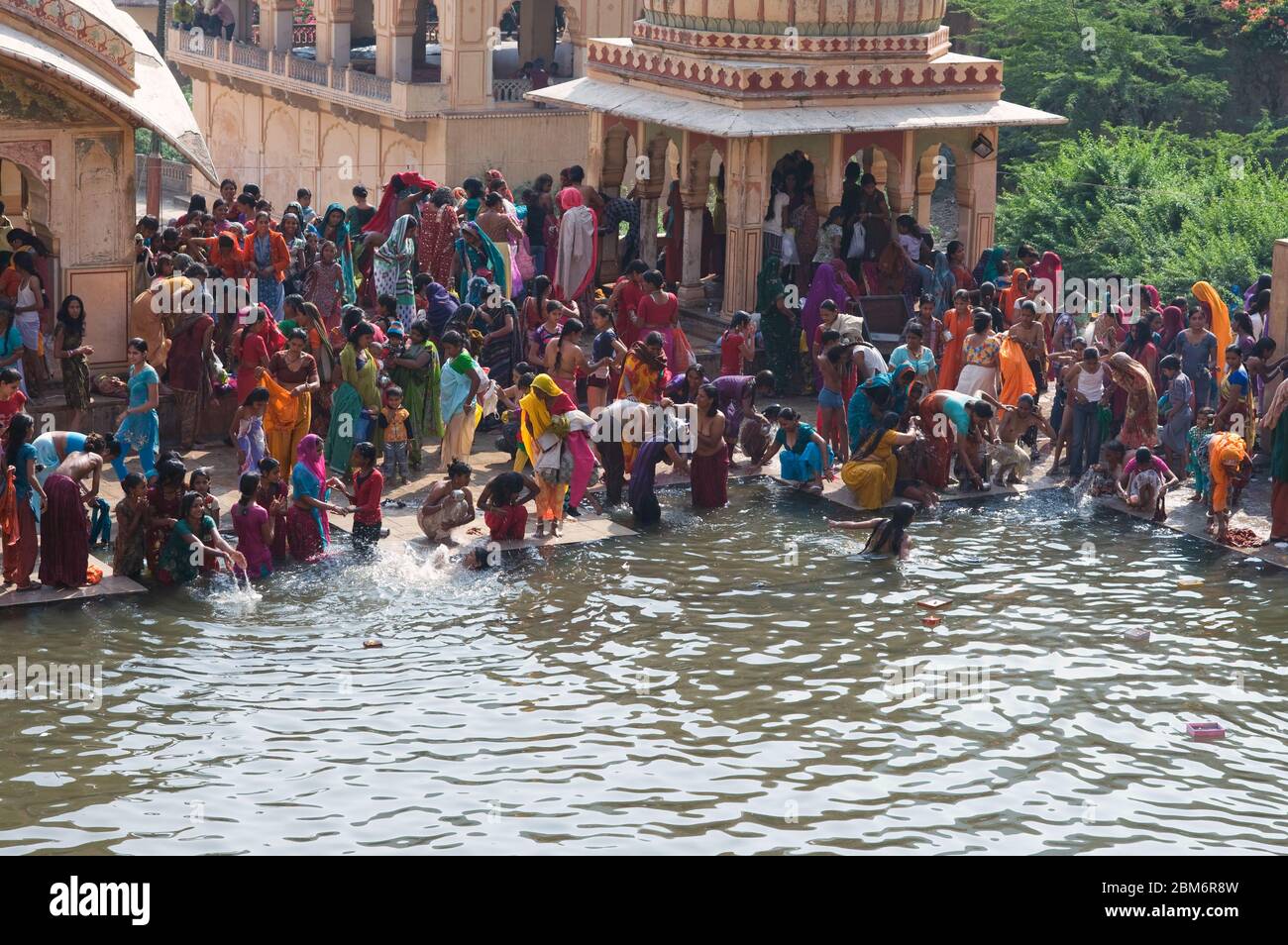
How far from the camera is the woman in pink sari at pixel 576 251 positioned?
62.0 ft

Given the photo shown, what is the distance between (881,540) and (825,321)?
3.09 m

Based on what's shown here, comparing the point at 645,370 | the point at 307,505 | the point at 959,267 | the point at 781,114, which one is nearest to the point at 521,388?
the point at 645,370

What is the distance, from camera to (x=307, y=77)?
102 ft

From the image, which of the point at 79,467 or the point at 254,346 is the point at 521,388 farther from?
the point at 79,467

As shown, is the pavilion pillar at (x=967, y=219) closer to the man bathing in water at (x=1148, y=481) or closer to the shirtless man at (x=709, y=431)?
the man bathing in water at (x=1148, y=481)

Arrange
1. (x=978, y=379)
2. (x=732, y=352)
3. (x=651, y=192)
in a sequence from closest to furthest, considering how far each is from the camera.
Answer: (x=978, y=379) → (x=732, y=352) → (x=651, y=192)

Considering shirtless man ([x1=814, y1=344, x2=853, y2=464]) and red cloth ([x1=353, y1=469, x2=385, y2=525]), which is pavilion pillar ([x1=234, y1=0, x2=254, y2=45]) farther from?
red cloth ([x1=353, y1=469, x2=385, y2=525])

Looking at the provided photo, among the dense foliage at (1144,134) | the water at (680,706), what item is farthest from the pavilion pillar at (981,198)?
the water at (680,706)

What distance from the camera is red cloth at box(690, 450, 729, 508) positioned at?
1520 cm

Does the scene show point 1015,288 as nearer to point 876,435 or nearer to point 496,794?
point 876,435

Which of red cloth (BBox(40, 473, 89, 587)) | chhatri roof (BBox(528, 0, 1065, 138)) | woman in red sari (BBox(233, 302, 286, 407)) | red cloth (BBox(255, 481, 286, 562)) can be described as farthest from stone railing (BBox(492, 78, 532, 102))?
red cloth (BBox(40, 473, 89, 587))

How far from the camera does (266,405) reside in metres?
14.6

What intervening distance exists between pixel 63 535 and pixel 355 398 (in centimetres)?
300

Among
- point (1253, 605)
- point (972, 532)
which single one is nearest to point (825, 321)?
point (972, 532)
